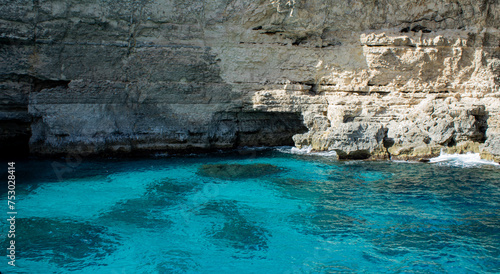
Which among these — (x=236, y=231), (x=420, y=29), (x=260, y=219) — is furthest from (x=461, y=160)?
(x=236, y=231)

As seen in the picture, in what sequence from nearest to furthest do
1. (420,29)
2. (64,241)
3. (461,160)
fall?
(64,241) < (461,160) < (420,29)

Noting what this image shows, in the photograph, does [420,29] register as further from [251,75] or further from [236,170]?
[236,170]

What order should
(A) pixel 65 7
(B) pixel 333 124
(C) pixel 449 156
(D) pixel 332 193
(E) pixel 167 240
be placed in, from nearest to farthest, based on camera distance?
(E) pixel 167 240, (D) pixel 332 193, (C) pixel 449 156, (A) pixel 65 7, (B) pixel 333 124

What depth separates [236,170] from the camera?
1052 centimetres

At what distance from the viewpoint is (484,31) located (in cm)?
1342

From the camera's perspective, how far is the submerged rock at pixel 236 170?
9.97 metres

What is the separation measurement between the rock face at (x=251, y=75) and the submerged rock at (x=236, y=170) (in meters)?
2.17

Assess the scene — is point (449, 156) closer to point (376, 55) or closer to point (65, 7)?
point (376, 55)

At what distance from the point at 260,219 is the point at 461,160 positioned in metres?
7.01

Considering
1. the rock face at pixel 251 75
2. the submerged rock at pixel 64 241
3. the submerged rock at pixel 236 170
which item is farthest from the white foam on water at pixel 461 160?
the submerged rock at pixel 64 241

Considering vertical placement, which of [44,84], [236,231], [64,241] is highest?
[44,84]

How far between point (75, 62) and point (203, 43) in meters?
4.16

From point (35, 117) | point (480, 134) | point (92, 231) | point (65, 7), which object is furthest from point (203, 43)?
point (480, 134)

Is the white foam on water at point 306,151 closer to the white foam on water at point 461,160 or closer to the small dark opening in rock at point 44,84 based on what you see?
the white foam on water at point 461,160
